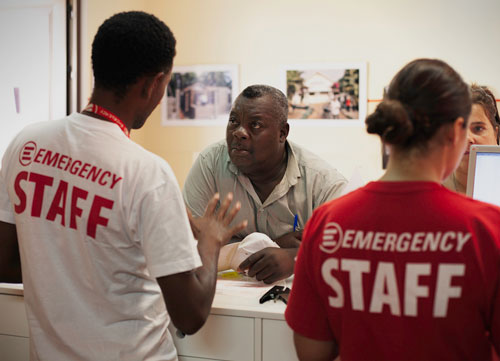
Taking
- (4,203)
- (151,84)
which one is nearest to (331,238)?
(151,84)

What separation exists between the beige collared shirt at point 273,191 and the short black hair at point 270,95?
14 centimetres

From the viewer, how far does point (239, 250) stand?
1621 millimetres

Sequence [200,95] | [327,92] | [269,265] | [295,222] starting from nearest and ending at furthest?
[269,265] → [295,222] → [327,92] → [200,95]

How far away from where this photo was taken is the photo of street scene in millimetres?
3357

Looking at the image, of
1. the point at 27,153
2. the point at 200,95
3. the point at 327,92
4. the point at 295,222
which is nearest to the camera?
the point at 27,153

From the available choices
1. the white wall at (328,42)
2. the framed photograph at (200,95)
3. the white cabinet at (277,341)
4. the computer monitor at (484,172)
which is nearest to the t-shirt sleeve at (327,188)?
the computer monitor at (484,172)

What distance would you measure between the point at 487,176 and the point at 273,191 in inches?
28.9

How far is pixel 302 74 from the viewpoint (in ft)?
11.3

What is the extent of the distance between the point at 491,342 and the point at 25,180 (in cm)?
92

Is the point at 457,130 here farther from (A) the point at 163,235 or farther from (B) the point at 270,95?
(B) the point at 270,95

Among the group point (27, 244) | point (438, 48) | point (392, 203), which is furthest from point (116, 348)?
point (438, 48)

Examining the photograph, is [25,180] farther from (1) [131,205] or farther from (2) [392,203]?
(2) [392,203]

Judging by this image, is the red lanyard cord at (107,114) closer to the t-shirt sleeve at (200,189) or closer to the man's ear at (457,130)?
the man's ear at (457,130)

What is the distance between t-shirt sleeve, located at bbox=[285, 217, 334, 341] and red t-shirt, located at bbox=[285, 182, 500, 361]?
43 millimetres
